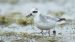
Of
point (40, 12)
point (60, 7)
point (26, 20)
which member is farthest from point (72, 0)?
point (26, 20)

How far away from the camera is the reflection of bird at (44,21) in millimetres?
1249

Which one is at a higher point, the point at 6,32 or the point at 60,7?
the point at 60,7

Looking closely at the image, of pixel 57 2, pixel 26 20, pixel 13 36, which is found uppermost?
pixel 57 2

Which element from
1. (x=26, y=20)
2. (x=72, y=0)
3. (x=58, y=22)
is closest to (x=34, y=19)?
(x=26, y=20)

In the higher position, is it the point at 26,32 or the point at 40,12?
the point at 40,12

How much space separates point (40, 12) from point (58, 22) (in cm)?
14

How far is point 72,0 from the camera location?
1.29 m

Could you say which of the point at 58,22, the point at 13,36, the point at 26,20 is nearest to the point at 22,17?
the point at 26,20

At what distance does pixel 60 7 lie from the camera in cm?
130

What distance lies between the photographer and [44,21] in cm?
125

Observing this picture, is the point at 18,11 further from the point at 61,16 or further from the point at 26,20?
the point at 61,16

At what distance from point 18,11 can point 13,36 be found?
7.0 inches

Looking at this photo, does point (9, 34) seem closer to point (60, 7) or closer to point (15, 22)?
point (15, 22)

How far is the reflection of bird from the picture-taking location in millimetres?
1249
